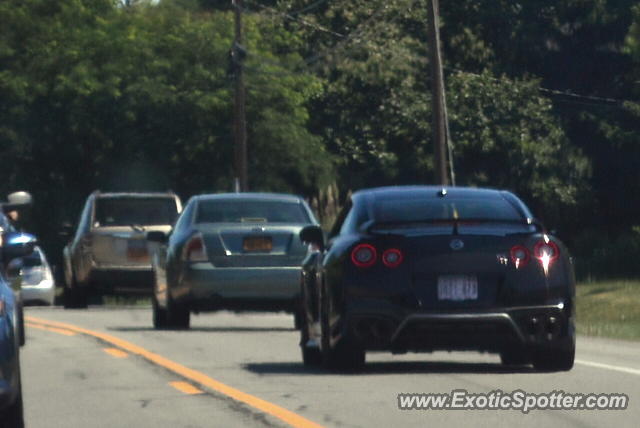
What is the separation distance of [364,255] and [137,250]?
1530 cm

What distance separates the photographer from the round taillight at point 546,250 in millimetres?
13496

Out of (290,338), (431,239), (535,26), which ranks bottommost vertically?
(290,338)

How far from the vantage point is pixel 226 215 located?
20.7 meters

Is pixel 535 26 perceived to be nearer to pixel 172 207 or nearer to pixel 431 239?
pixel 172 207

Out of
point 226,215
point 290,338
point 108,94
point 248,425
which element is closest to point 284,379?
point 248,425

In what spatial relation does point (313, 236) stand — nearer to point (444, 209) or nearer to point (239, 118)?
point (444, 209)

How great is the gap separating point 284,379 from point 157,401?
1.53 metres

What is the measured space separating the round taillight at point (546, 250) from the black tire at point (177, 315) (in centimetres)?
764

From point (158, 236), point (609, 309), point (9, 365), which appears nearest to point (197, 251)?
point (158, 236)

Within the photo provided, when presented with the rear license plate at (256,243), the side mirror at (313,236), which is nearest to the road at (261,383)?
the side mirror at (313,236)

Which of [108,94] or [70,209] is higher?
[108,94]

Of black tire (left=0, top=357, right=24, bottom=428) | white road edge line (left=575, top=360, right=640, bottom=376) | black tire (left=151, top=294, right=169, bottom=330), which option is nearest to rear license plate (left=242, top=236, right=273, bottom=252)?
black tire (left=151, top=294, right=169, bottom=330)

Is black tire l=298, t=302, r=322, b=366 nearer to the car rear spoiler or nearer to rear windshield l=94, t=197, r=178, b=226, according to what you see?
the car rear spoiler

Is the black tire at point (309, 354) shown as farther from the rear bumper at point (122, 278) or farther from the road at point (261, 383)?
the rear bumper at point (122, 278)
